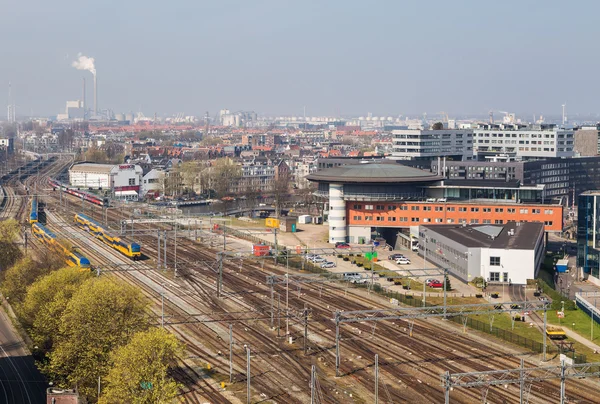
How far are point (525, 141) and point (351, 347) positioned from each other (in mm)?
70126

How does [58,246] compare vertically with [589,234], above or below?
below

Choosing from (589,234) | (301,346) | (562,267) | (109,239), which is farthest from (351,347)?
(109,239)

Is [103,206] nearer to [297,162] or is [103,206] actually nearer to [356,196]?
[356,196]

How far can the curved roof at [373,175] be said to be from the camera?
197ft

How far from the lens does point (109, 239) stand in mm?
62000

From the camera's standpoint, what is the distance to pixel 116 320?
99.5 feet

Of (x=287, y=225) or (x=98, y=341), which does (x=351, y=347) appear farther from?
(x=287, y=225)

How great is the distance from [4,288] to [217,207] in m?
55.8

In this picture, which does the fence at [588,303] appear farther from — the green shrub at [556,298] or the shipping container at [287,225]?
the shipping container at [287,225]

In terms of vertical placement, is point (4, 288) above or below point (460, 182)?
below

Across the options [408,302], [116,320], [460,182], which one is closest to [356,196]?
[460,182]

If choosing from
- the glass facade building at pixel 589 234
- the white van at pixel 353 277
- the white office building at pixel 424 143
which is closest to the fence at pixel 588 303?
the glass facade building at pixel 589 234

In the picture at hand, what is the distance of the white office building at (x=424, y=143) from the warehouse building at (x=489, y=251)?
4095 centimetres

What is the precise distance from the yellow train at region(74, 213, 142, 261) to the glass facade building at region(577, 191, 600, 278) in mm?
27916
